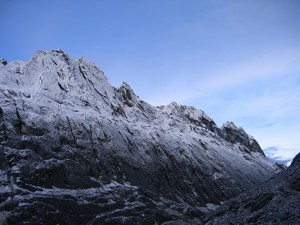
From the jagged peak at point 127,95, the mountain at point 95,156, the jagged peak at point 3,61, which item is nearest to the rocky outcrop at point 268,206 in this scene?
the mountain at point 95,156

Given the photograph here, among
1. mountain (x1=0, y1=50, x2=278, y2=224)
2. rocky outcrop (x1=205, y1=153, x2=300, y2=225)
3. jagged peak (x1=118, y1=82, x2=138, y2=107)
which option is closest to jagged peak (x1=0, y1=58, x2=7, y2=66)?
mountain (x1=0, y1=50, x2=278, y2=224)

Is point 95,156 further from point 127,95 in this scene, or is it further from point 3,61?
point 3,61

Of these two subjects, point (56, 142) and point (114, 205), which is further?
point (56, 142)

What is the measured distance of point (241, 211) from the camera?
34.0m

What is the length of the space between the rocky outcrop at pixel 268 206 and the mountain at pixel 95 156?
3019cm

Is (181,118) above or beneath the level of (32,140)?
above

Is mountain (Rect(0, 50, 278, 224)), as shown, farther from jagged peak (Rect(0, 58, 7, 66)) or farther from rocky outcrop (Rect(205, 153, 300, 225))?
rocky outcrop (Rect(205, 153, 300, 225))

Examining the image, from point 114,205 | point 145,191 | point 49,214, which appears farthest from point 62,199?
point 145,191

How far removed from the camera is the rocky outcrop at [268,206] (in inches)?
1069

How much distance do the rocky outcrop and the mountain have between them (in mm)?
30191

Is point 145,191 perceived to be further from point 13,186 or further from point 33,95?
point 33,95

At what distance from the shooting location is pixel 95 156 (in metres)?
87.8

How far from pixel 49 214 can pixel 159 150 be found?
190 feet

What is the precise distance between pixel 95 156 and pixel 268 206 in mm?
63547
